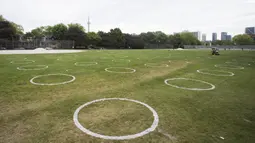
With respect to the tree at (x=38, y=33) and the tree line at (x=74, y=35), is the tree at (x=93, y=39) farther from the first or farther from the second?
the tree at (x=38, y=33)

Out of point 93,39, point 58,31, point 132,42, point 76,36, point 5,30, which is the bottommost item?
point 93,39

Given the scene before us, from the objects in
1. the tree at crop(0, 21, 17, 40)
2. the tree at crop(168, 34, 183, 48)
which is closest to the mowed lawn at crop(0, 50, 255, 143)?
the tree at crop(0, 21, 17, 40)

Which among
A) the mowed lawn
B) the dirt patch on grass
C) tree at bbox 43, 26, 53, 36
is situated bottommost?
the mowed lawn

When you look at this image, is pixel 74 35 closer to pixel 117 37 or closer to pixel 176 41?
pixel 117 37

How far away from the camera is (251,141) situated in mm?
2668

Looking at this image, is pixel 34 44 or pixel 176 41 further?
pixel 176 41

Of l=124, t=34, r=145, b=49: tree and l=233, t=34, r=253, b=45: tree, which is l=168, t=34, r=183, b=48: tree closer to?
l=124, t=34, r=145, b=49: tree

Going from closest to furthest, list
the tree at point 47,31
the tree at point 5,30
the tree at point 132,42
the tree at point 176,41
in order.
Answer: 1. the tree at point 5,30
2. the tree at point 47,31
3. the tree at point 132,42
4. the tree at point 176,41

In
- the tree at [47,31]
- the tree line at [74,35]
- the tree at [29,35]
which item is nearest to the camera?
the tree line at [74,35]

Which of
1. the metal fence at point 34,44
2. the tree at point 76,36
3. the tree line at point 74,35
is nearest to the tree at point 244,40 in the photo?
the tree line at point 74,35

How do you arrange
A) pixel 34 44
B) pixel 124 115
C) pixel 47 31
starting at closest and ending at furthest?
pixel 124 115, pixel 34 44, pixel 47 31

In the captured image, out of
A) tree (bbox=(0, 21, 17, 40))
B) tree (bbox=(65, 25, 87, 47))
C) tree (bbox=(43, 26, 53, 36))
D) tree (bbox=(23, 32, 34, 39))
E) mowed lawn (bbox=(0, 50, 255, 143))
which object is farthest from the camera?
tree (bbox=(43, 26, 53, 36))

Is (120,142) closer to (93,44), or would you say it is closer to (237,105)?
(237,105)

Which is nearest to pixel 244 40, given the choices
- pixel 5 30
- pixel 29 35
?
pixel 29 35
